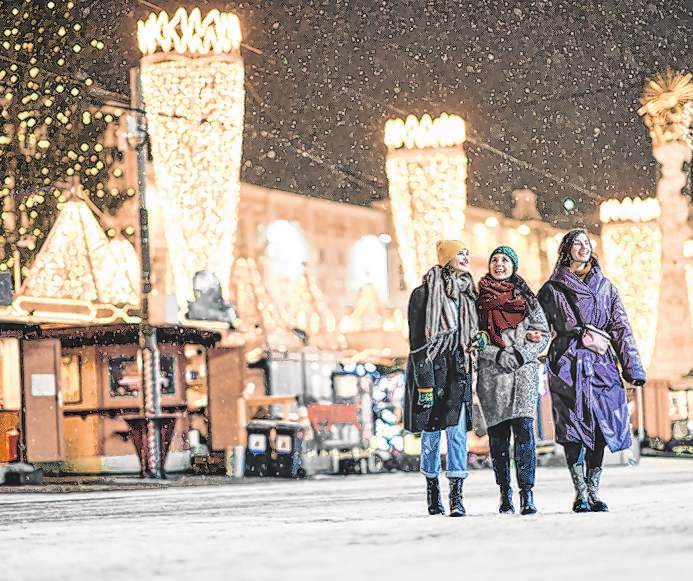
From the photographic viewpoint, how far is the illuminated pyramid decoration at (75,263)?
2762cm

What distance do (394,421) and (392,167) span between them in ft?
27.7

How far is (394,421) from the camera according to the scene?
1056 inches

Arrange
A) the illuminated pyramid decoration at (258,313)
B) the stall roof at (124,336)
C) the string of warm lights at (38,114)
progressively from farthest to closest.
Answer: the illuminated pyramid decoration at (258,313)
the stall roof at (124,336)
the string of warm lights at (38,114)

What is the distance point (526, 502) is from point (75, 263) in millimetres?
20028

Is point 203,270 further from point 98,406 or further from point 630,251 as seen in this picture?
point 630,251

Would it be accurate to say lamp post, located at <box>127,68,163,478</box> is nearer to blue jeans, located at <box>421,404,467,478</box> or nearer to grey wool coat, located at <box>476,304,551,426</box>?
blue jeans, located at <box>421,404,467,478</box>

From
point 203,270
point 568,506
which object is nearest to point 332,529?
point 568,506

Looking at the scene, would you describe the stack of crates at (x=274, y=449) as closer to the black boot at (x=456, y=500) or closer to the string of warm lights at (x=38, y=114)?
the string of warm lights at (x=38, y=114)

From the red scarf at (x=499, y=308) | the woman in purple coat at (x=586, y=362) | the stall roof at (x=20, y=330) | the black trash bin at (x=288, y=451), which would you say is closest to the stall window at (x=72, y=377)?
the stall roof at (x=20, y=330)

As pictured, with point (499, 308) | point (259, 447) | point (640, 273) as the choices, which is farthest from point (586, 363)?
point (640, 273)

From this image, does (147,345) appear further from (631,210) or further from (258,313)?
(631,210)

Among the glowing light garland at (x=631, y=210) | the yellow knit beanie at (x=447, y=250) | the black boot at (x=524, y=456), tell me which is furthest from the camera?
the glowing light garland at (x=631, y=210)

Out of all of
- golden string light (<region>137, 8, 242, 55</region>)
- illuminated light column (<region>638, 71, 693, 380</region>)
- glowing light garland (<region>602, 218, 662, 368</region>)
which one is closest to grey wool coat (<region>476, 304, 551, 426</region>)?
golden string light (<region>137, 8, 242, 55</region>)

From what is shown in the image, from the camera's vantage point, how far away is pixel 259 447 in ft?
78.6
